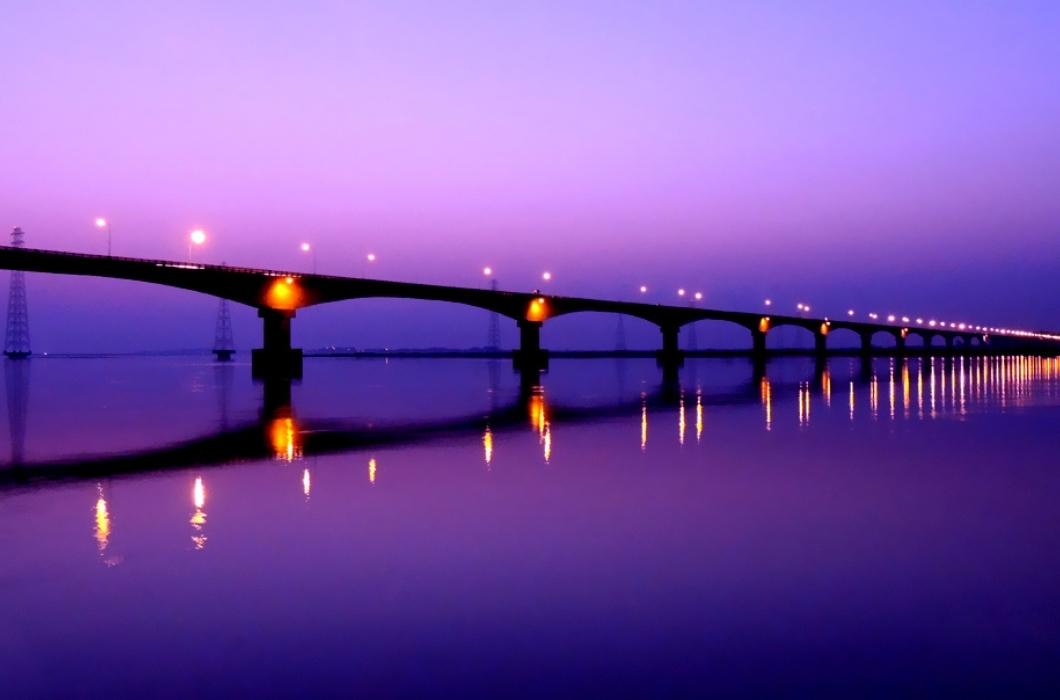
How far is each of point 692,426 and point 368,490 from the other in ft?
59.5

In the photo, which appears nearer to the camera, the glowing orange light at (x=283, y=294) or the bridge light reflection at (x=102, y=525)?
the bridge light reflection at (x=102, y=525)

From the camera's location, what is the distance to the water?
8.75 meters

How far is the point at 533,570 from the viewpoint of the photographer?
12.5m

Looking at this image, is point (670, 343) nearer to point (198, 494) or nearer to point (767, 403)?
point (767, 403)

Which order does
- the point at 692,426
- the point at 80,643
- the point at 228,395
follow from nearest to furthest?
the point at 80,643 < the point at 692,426 < the point at 228,395

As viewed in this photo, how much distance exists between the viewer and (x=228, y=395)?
61.0 meters

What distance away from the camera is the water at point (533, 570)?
8750 mm

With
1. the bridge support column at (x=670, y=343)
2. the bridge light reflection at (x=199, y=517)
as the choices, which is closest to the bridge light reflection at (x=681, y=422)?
the bridge light reflection at (x=199, y=517)

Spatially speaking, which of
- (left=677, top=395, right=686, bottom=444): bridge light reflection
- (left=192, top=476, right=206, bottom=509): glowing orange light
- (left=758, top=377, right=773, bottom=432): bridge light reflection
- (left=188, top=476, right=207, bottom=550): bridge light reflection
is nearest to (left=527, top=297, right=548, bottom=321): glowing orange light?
(left=758, top=377, right=773, bottom=432): bridge light reflection

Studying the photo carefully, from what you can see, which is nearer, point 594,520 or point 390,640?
point 390,640

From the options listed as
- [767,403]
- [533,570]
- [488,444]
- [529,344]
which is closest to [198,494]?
[533,570]

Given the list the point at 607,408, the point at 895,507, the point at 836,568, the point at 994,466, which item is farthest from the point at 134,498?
the point at 607,408

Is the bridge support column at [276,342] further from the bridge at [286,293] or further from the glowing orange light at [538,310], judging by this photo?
the glowing orange light at [538,310]

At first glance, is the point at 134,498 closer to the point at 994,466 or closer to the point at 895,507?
the point at 895,507
